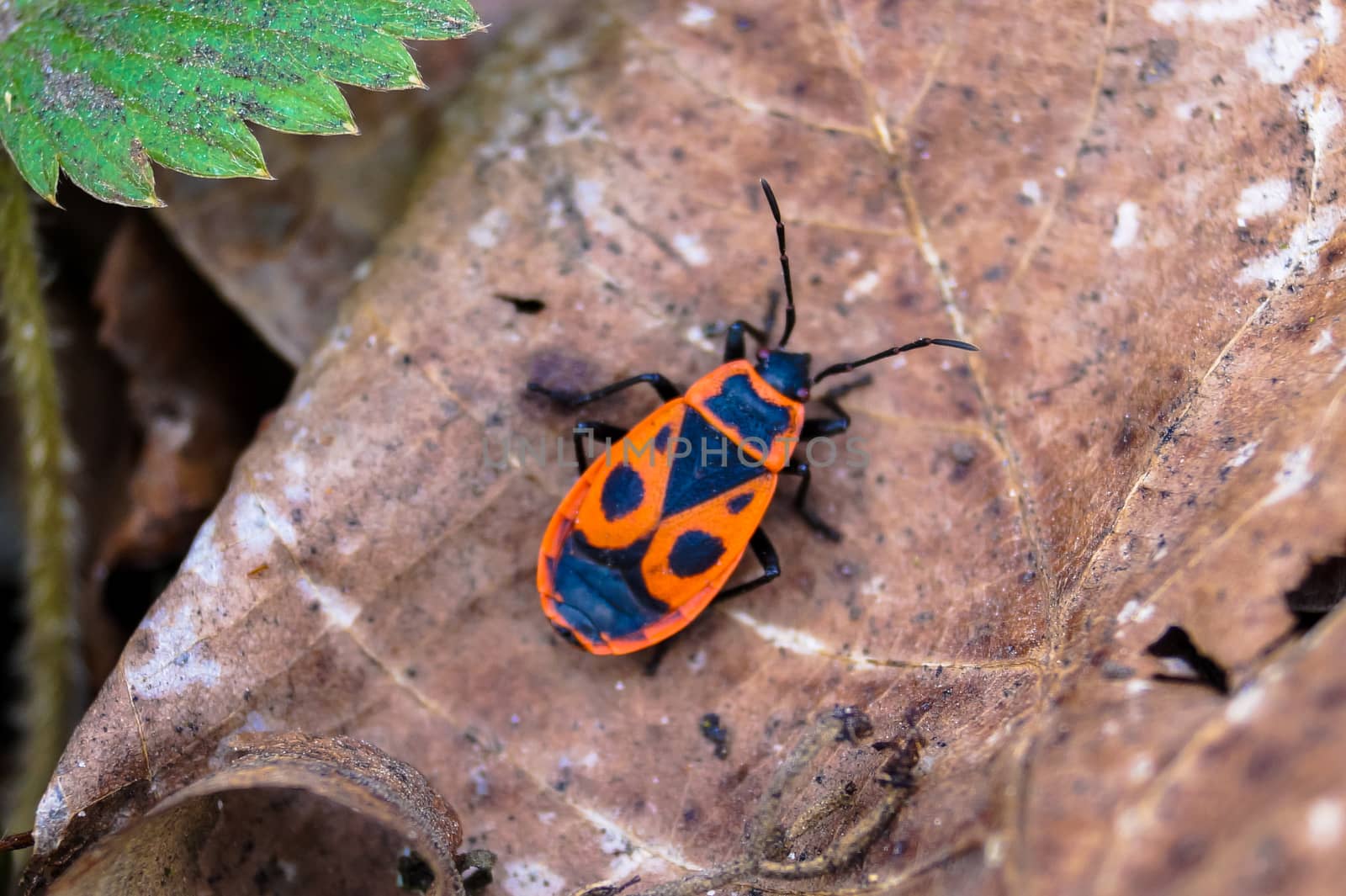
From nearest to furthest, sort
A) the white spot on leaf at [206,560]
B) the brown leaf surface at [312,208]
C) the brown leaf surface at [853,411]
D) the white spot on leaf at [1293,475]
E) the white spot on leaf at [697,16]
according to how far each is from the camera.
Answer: the white spot on leaf at [1293,475], the brown leaf surface at [853,411], the white spot on leaf at [206,560], the white spot on leaf at [697,16], the brown leaf surface at [312,208]

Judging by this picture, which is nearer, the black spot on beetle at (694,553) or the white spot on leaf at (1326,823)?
the white spot on leaf at (1326,823)

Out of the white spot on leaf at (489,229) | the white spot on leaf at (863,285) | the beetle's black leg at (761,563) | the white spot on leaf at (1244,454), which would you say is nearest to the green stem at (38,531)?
the white spot on leaf at (489,229)

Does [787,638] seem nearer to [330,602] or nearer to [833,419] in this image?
[833,419]

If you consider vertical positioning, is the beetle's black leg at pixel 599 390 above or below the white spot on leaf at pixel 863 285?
below

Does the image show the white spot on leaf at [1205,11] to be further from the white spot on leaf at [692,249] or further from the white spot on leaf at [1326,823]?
the white spot on leaf at [1326,823]

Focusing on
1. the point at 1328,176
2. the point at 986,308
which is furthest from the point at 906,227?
the point at 1328,176

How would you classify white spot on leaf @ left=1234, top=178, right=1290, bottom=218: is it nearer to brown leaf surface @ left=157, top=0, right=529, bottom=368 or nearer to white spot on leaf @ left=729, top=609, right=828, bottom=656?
white spot on leaf @ left=729, top=609, right=828, bottom=656
